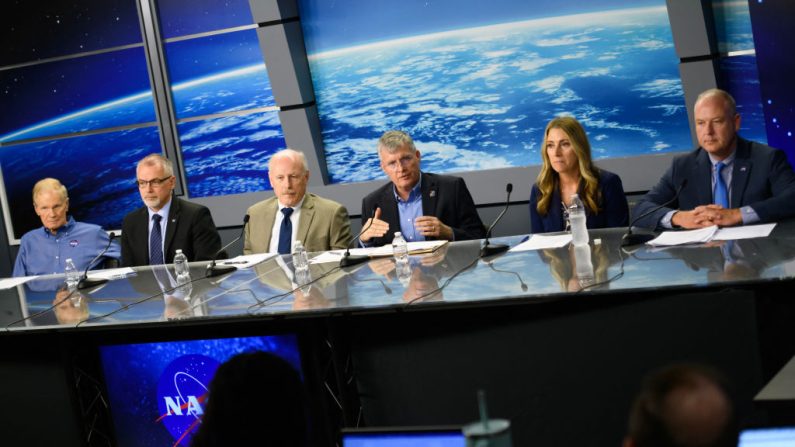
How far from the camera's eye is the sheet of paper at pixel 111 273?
4.45 meters

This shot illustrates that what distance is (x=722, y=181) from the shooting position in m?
3.93

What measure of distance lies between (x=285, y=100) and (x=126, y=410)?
2798 millimetres

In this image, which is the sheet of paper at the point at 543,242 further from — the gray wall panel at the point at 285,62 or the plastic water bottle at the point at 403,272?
the gray wall panel at the point at 285,62

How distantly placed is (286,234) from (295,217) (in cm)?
10

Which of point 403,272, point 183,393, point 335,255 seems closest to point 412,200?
point 335,255

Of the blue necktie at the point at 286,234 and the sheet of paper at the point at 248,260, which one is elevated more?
the blue necktie at the point at 286,234

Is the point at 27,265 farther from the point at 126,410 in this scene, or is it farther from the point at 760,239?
the point at 760,239

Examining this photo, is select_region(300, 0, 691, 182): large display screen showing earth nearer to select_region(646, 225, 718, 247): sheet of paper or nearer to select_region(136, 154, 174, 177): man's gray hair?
select_region(136, 154, 174, 177): man's gray hair

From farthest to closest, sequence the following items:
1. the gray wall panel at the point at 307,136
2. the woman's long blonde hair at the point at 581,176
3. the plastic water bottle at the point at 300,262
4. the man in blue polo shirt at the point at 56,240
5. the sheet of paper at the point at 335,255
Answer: the gray wall panel at the point at 307,136, the man in blue polo shirt at the point at 56,240, the woman's long blonde hair at the point at 581,176, the sheet of paper at the point at 335,255, the plastic water bottle at the point at 300,262

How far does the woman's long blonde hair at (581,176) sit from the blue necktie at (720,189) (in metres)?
Result: 0.50

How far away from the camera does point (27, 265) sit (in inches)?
209

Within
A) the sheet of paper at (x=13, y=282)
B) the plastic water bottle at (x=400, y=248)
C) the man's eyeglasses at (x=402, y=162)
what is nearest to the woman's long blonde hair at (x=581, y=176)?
the man's eyeglasses at (x=402, y=162)

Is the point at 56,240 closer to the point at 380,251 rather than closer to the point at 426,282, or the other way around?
the point at 380,251

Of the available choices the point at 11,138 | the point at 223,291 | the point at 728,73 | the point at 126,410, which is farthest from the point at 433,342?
the point at 11,138
